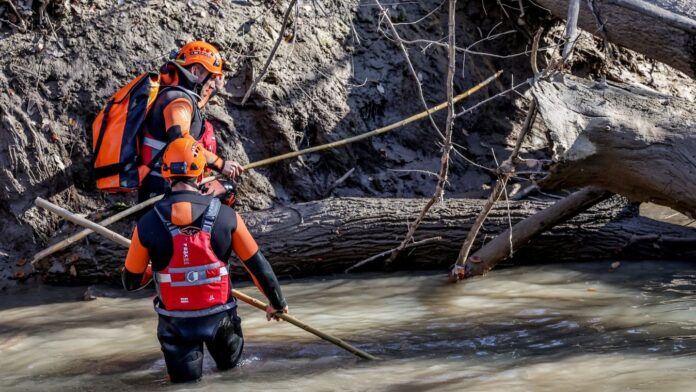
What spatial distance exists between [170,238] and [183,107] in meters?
2.08

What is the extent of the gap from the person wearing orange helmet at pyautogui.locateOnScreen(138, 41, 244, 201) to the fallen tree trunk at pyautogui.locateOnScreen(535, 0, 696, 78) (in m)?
3.55

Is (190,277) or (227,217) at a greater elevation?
(227,217)

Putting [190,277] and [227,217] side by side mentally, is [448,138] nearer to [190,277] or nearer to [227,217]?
[227,217]

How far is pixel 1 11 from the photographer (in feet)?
29.3

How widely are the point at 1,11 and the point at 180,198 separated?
4800mm

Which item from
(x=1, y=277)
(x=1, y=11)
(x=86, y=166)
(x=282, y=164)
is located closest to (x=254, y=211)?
(x=282, y=164)

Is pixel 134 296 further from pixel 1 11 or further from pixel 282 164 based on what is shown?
pixel 1 11

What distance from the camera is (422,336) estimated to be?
21.6 ft

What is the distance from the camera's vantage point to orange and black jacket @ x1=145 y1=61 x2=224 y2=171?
7023mm

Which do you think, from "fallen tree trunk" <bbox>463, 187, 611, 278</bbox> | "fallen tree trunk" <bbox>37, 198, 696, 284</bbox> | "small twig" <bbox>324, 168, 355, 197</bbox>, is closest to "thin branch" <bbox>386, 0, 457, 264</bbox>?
"fallen tree trunk" <bbox>37, 198, 696, 284</bbox>

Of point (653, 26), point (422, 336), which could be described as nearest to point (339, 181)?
point (422, 336)

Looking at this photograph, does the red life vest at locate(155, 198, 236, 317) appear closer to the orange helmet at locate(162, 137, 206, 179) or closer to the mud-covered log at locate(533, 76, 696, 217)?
the orange helmet at locate(162, 137, 206, 179)

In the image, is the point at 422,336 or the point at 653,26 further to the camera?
the point at 653,26

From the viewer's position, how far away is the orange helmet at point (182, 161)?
5273 mm
